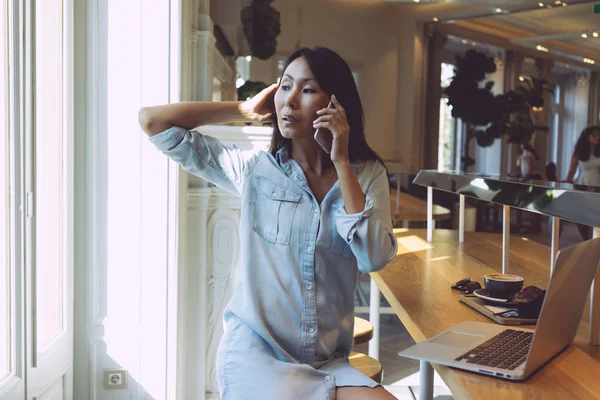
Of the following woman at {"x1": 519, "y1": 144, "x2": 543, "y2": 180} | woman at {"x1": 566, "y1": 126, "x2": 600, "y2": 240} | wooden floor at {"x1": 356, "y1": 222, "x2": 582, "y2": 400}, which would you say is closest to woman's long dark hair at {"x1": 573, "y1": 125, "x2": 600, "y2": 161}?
woman at {"x1": 566, "y1": 126, "x2": 600, "y2": 240}

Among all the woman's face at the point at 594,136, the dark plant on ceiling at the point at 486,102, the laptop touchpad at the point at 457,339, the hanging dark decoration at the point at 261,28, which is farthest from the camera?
the woman's face at the point at 594,136

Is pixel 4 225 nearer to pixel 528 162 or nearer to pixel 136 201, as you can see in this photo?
pixel 136 201

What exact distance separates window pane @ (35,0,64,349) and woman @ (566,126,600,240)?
14.3ft

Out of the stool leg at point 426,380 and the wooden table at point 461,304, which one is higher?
the wooden table at point 461,304

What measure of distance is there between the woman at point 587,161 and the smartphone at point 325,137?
435 centimetres

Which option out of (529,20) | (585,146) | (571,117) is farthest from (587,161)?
(571,117)

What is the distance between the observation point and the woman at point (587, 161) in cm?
635

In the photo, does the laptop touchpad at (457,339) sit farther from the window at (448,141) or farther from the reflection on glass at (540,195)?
the window at (448,141)

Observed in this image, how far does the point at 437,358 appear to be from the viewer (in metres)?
1.09

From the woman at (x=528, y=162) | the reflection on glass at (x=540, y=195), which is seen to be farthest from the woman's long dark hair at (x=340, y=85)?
the woman at (x=528, y=162)

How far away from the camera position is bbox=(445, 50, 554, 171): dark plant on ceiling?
28.2 feet

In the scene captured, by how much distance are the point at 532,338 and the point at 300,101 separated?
689 millimetres

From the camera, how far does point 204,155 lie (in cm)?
161

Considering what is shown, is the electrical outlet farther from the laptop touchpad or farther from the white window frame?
the laptop touchpad
